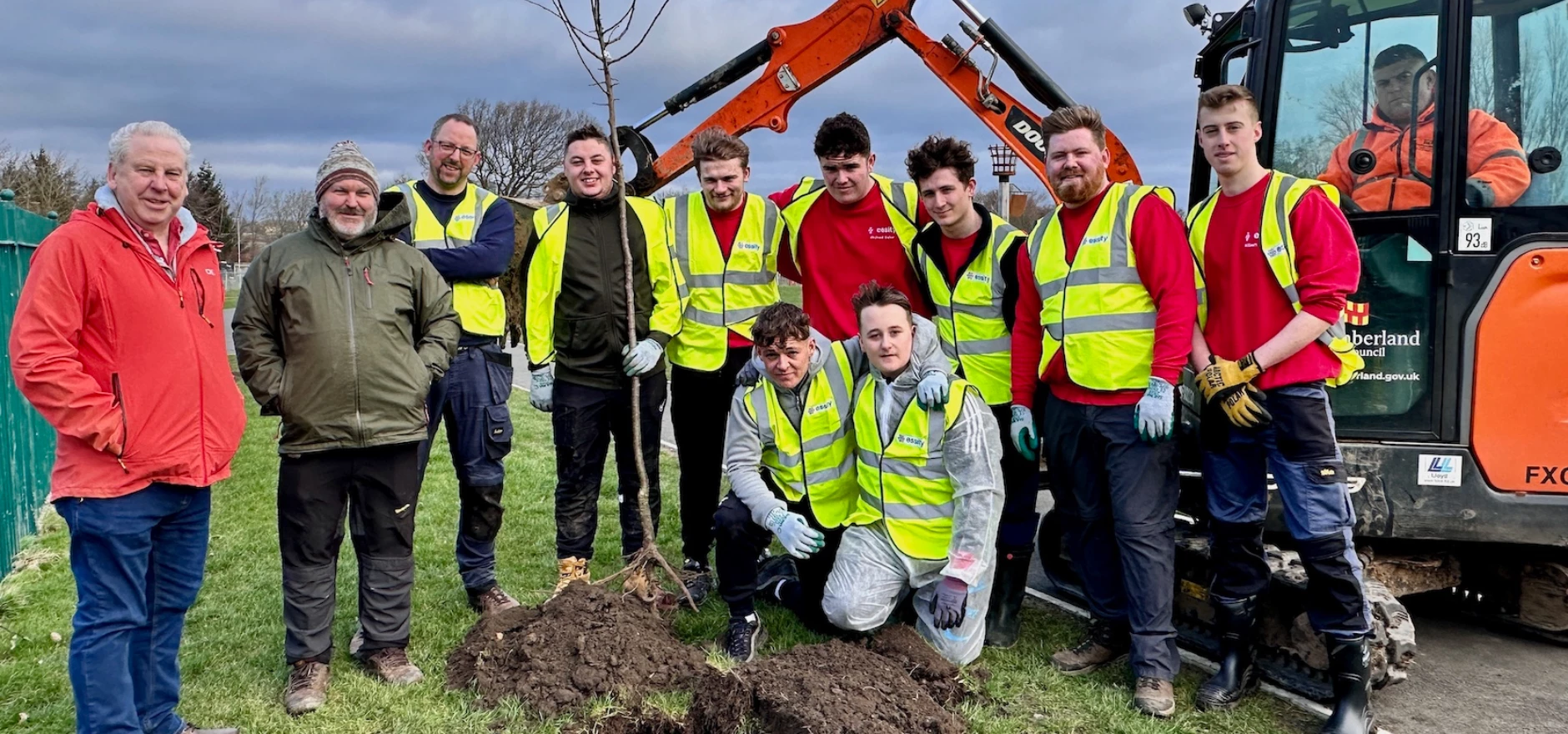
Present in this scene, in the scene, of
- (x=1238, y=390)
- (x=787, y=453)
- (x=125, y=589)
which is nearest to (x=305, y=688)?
(x=125, y=589)

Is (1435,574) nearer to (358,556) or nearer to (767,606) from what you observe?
(767,606)

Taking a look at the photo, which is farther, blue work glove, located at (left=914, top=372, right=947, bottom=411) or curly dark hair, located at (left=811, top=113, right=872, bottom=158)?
curly dark hair, located at (left=811, top=113, right=872, bottom=158)

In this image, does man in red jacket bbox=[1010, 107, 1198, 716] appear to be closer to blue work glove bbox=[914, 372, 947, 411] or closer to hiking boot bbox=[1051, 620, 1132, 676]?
hiking boot bbox=[1051, 620, 1132, 676]

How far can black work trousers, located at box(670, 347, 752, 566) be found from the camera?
16.0 feet

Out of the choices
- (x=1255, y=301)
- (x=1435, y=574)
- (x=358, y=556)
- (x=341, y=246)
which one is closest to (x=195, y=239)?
(x=341, y=246)

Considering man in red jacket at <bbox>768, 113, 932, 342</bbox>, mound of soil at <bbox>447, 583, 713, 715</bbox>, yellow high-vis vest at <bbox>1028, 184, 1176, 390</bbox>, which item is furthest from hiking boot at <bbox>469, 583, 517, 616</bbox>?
yellow high-vis vest at <bbox>1028, 184, 1176, 390</bbox>

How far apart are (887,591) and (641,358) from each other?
58.3 inches

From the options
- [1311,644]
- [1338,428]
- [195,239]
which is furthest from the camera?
[1338,428]

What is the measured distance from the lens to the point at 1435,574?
4.38 m

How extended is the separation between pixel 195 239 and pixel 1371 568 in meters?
4.69

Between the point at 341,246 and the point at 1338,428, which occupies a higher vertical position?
the point at 341,246

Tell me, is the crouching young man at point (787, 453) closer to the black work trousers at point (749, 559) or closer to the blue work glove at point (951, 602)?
the black work trousers at point (749, 559)

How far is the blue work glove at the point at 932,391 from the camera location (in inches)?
154

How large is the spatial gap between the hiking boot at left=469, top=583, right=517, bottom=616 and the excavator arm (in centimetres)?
339
